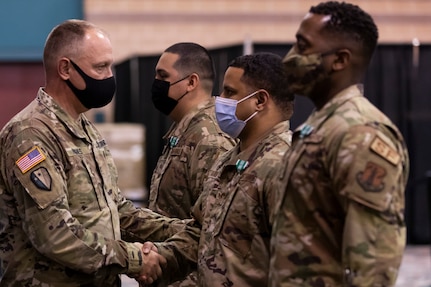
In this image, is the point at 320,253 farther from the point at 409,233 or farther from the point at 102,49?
the point at 409,233

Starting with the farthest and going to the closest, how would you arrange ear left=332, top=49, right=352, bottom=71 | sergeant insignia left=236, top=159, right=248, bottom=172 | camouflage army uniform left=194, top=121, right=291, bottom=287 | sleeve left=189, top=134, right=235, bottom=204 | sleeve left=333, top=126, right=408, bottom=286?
sleeve left=189, top=134, right=235, bottom=204 → sergeant insignia left=236, top=159, right=248, bottom=172 → camouflage army uniform left=194, top=121, right=291, bottom=287 → ear left=332, top=49, right=352, bottom=71 → sleeve left=333, top=126, right=408, bottom=286

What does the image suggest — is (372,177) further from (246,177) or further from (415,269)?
(415,269)

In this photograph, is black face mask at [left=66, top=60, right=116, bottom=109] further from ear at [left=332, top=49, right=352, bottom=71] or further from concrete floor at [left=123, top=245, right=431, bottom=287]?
concrete floor at [left=123, top=245, right=431, bottom=287]

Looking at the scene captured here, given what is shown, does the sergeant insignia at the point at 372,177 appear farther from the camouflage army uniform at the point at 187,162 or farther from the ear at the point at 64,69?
the camouflage army uniform at the point at 187,162

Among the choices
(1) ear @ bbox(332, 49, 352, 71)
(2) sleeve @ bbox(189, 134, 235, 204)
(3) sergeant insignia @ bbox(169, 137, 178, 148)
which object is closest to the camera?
(1) ear @ bbox(332, 49, 352, 71)

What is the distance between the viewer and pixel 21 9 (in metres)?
13.0

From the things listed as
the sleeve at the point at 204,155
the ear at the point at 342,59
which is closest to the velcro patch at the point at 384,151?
the ear at the point at 342,59

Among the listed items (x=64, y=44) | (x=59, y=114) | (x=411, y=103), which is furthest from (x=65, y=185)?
(x=411, y=103)

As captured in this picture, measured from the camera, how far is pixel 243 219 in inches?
125

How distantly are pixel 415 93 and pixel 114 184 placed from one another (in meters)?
6.94

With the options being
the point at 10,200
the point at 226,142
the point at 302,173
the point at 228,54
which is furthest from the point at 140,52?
the point at 302,173

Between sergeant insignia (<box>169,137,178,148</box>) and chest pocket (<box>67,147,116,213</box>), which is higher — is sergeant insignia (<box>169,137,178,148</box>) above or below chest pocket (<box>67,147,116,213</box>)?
below

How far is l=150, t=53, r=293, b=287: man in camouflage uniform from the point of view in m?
3.15

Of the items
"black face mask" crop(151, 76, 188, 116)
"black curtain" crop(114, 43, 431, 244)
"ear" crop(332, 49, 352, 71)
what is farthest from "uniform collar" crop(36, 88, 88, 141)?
"black curtain" crop(114, 43, 431, 244)
